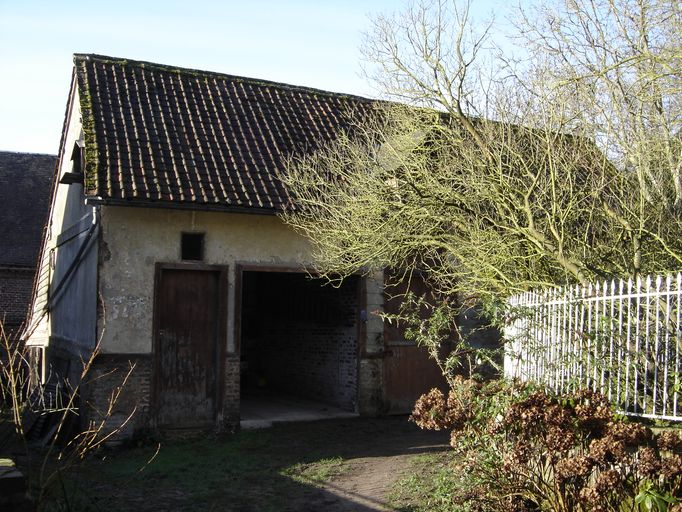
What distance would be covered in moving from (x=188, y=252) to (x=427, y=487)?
6.07 m

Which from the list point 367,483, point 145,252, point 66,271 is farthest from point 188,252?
point 367,483

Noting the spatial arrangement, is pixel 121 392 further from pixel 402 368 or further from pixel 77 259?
pixel 402 368

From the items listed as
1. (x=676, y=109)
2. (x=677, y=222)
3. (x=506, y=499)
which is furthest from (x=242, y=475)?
(x=676, y=109)

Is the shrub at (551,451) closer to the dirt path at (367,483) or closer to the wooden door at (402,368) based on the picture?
the dirt path at (367,483)

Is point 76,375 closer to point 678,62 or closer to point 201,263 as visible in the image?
point 201,263

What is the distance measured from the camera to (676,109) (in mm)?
9617

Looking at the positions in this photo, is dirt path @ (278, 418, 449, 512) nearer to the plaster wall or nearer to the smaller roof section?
the plaster wall

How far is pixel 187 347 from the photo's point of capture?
40.6 ft

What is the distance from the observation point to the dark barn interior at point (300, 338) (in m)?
14.6

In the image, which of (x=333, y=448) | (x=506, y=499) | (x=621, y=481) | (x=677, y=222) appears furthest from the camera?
(x=333, y=448)

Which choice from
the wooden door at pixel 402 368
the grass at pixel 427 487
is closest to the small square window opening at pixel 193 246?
the wooden door at pixel 402 368

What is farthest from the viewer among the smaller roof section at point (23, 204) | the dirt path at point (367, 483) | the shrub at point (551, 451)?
the smaller roof section at point (23, 204)

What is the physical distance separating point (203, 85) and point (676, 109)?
9.35m

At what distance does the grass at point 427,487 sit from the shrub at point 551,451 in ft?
0.58
